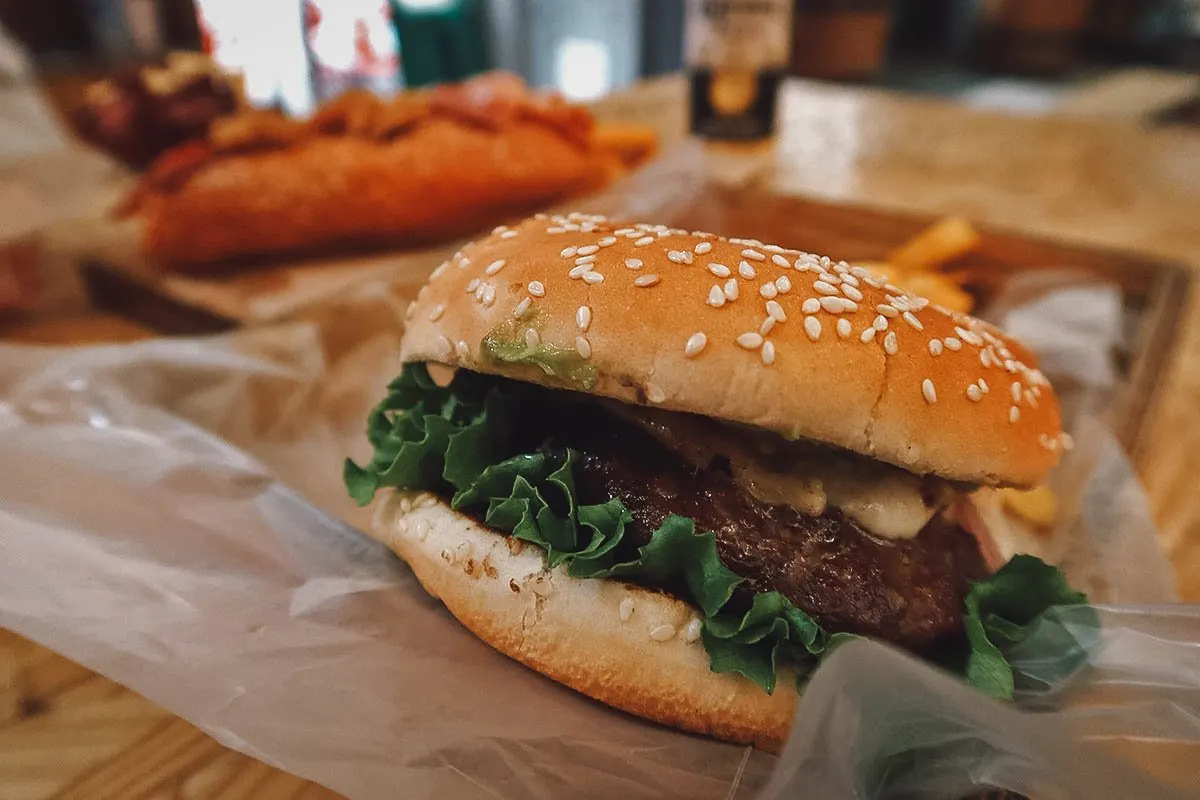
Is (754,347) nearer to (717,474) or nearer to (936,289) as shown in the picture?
(717,474)

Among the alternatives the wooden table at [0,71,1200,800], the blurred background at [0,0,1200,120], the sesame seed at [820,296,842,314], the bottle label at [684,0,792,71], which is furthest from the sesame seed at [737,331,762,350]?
the blurred background at [0,0,1200,120]

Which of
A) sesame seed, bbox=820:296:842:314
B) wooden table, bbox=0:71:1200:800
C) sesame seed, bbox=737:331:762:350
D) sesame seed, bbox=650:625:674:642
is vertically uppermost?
sesame seed, bbox=820:296:842:314

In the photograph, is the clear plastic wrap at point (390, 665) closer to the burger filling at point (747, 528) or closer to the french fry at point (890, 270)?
the burger filling at point (747, 528)

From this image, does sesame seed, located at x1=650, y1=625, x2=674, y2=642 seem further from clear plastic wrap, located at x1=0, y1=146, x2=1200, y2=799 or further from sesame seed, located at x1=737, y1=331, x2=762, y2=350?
sesame seed, located at x1=737, y1=331, x2=762, y2=350

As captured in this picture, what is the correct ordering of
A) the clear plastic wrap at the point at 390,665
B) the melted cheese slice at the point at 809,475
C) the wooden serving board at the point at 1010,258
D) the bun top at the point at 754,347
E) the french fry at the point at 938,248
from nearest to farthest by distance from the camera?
the clear plastic wrap at the point at 390,665 → the bun top at the point at 754,347 → the melted cheese slice at the point at 809,475 → the wooden serving board at the point at 1010,258 → the french fry at the point at 938,248

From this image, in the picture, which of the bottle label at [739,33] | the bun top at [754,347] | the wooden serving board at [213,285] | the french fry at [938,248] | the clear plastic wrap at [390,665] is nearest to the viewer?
the clear plastic wrap at [390,665]

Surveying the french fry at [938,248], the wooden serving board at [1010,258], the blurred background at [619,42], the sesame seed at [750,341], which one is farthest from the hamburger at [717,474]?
the blurred background at [619,42]
